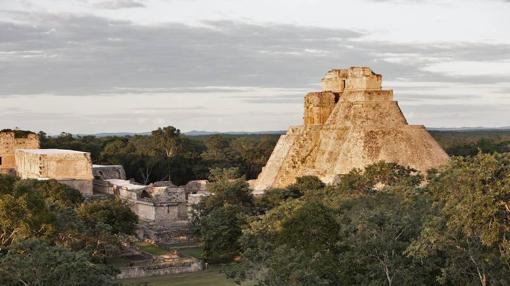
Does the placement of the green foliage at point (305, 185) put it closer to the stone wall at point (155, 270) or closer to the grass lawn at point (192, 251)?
the grass lawn at point (192, 251)

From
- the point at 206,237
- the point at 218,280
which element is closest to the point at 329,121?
the point at 206,237

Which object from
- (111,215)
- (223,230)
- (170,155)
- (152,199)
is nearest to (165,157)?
(170,155)

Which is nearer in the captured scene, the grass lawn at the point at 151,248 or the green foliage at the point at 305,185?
the grass lawn at the point at 151,248

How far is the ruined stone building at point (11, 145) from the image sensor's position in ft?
159

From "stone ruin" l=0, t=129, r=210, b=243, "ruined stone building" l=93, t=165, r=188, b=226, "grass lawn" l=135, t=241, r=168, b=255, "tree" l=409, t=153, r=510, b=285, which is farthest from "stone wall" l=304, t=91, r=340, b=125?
"tree" l=409, t=153, r=510, b=285

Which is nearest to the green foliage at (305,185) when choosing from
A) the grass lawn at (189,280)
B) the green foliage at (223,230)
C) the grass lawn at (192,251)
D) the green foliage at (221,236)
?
the green foliage at (223,230)

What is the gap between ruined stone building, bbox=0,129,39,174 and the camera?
48.4 meters

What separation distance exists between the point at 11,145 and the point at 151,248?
2140cm

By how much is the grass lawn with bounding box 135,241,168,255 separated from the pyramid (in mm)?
9860

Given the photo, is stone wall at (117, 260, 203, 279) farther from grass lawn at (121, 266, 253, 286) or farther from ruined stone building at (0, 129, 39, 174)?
ruined stone building at (0, 129, 39, 174)

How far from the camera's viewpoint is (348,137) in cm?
4209

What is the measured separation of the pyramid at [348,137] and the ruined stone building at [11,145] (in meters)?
16.7

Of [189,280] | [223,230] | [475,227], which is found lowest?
[189,280]

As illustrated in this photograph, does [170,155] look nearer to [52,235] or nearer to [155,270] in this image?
[155,270]
